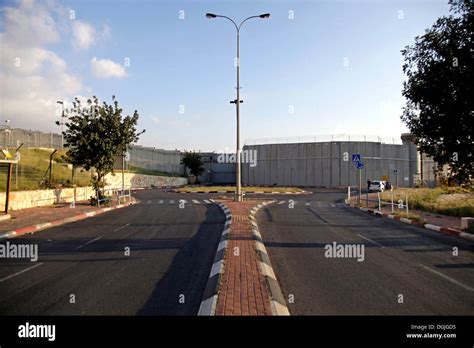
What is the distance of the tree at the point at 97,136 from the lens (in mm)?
20453

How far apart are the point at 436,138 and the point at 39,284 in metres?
11.7

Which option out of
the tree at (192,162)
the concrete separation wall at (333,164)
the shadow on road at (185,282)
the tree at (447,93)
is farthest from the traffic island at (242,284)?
the tree at (192,162)

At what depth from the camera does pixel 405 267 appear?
7.32m

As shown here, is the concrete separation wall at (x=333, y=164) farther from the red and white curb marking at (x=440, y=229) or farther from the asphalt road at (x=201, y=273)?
the asphalt road at (x=201, y=273)

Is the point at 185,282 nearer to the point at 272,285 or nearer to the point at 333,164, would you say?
the point at 272,285

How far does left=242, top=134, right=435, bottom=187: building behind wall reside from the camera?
5553 centimetres

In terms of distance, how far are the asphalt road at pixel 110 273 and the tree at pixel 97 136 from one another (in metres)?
9.75

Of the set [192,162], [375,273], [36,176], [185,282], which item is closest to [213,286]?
[185,282]

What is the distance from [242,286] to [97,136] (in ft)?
57.3

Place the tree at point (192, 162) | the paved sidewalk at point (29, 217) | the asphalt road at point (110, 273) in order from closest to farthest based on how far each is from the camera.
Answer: the asphalt road at point (110, 273)
the paved sidewalk at point (29, 217)
the tree at point (192, 162)

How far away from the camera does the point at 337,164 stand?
55812mm

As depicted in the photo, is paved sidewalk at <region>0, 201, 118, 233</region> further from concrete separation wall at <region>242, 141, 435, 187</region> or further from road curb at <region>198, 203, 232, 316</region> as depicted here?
concrete separation wall at <region>242, 141, 435, 187</region>
